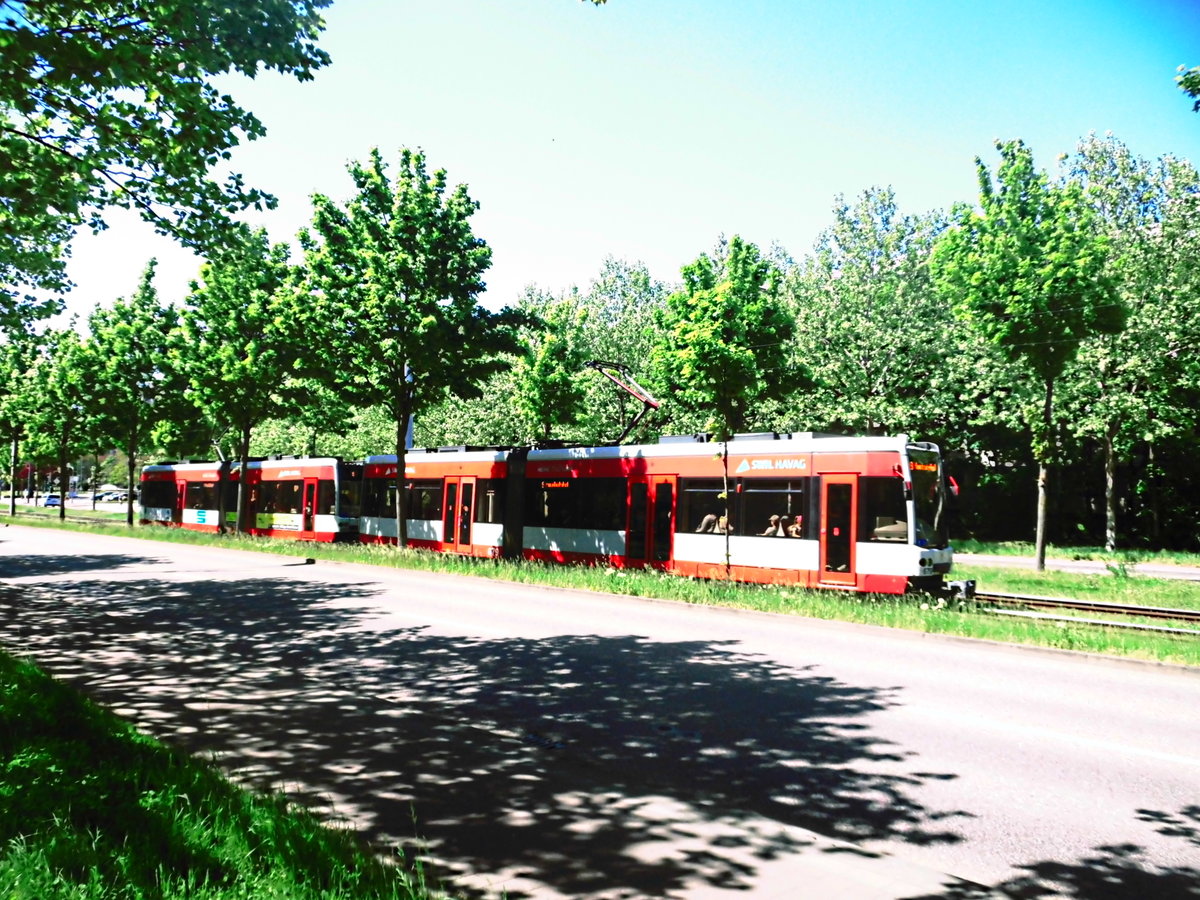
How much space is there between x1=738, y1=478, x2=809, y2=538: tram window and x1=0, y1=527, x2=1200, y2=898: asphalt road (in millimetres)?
4455

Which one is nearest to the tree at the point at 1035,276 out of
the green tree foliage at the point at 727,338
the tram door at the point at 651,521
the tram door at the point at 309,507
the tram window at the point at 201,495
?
the green tree foliage at the point at 727,338

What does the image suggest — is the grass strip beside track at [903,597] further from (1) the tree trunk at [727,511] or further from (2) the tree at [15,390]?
(2) the tree at [15,390]

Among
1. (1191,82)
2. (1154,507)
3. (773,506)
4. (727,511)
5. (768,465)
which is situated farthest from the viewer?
(1154,507)

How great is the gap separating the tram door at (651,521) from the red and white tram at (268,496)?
13.6 meters

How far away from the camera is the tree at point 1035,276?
69.9 feet

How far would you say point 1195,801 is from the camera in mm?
5648

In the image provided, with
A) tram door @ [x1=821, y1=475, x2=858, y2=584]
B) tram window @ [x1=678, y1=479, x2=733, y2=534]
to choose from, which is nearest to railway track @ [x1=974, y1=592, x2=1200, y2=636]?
tram door @ [x1=821, y1=475, x2=858, y2=584]

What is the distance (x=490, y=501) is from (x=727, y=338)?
30.3 feet

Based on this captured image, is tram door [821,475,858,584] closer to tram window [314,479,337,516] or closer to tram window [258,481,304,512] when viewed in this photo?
tram window [314,479,337,516]

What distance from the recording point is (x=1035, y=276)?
21.4 meters

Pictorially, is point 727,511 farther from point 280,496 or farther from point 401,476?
point 280,496

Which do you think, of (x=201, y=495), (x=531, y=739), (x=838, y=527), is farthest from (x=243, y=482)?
(x=531, y=739)

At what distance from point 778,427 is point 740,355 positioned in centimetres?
1607

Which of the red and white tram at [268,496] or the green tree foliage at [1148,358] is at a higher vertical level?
the green tree foliage at [1148,358]
